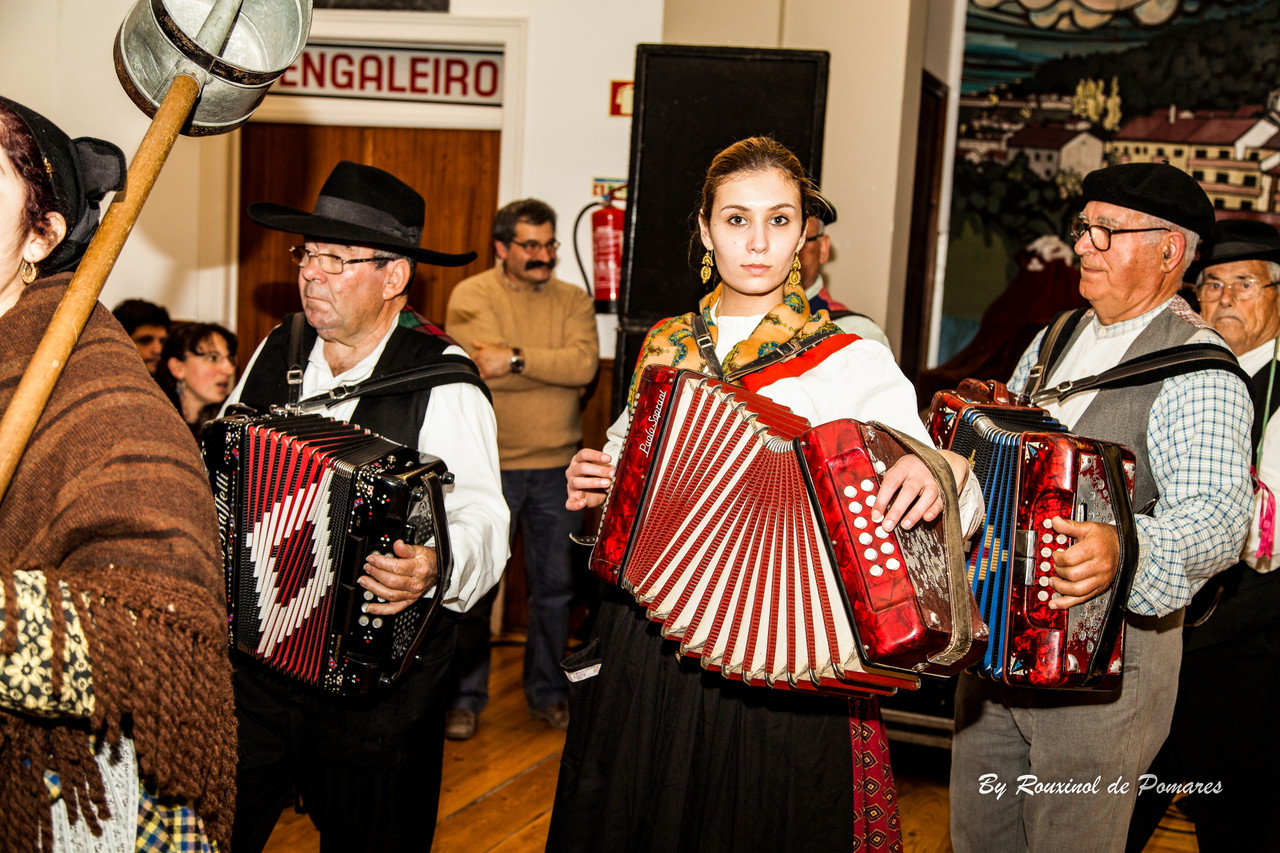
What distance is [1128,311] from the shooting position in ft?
6.75

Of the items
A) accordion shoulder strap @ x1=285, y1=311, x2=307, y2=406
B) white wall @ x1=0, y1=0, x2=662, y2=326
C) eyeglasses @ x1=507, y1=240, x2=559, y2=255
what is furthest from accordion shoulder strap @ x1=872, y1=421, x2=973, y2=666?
white wall @ x1=0, y1=0, x2=662, y2=326

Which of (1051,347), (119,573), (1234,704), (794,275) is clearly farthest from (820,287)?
(119,573)

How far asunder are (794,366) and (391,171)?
3679mm

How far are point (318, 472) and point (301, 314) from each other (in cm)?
57

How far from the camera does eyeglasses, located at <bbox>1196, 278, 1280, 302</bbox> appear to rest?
276cm

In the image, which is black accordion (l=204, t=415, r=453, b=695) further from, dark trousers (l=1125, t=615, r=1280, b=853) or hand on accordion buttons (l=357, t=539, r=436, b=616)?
dark trousers (l=1125, t=615, r=1280, b=853)

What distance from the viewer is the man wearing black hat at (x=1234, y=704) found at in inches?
91.5

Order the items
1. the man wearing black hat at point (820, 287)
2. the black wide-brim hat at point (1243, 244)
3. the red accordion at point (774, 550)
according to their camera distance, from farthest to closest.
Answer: the man wearing black hat at point (820, 287), the black wide-brim hat at point (1243, 244), the red accordion at point (774, 550)

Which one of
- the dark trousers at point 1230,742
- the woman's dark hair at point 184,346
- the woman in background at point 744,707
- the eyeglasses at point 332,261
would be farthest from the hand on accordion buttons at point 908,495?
the woman's dark hair at point 184,346

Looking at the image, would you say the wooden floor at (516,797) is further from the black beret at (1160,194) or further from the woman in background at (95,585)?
the black beret at (1160,194)

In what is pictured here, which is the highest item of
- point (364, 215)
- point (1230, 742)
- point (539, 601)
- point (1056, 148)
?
point (1056, 148)

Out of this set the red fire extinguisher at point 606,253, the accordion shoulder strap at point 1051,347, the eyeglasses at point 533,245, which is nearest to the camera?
the accordion shoulder strap at point 1051,347

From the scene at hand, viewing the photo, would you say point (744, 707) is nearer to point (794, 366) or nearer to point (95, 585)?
point (794, 366)

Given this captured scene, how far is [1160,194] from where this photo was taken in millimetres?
1979
